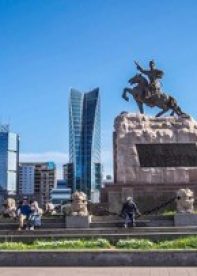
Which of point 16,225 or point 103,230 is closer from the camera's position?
point 103,230

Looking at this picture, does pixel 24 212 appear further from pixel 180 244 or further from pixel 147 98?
pixel 147 98

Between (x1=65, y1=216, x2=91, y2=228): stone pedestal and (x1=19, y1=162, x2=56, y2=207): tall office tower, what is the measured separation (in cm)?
14260

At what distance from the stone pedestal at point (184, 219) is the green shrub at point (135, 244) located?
6159 mm

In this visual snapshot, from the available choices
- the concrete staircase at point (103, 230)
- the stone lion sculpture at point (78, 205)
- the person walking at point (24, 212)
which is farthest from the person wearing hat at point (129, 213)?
the person walking at point (24, 212)

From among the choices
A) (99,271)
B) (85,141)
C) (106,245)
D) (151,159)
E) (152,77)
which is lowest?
(99,271)

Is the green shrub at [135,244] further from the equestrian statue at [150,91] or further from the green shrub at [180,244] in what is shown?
the equestrian statue at [150,91]

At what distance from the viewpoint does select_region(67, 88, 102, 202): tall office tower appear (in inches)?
7170

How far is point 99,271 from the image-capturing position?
1088 centimetres

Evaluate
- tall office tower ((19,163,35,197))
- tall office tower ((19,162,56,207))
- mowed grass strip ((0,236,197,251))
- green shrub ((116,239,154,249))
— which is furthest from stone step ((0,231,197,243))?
tall office tower ((19,163,35,197))

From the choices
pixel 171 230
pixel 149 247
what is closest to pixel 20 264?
pixel 149 247

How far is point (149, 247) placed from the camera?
40.0 ft

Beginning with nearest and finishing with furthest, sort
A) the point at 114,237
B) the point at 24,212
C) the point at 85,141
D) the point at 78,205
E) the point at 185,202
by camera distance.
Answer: the point at 114,237 → the point at 24,212 → the point at 185,202 → the point at 78,205 → the point at 85,141

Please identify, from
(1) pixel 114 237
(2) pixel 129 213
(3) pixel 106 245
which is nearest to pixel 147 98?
(2) pixel 129 213

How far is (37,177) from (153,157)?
154760mm
